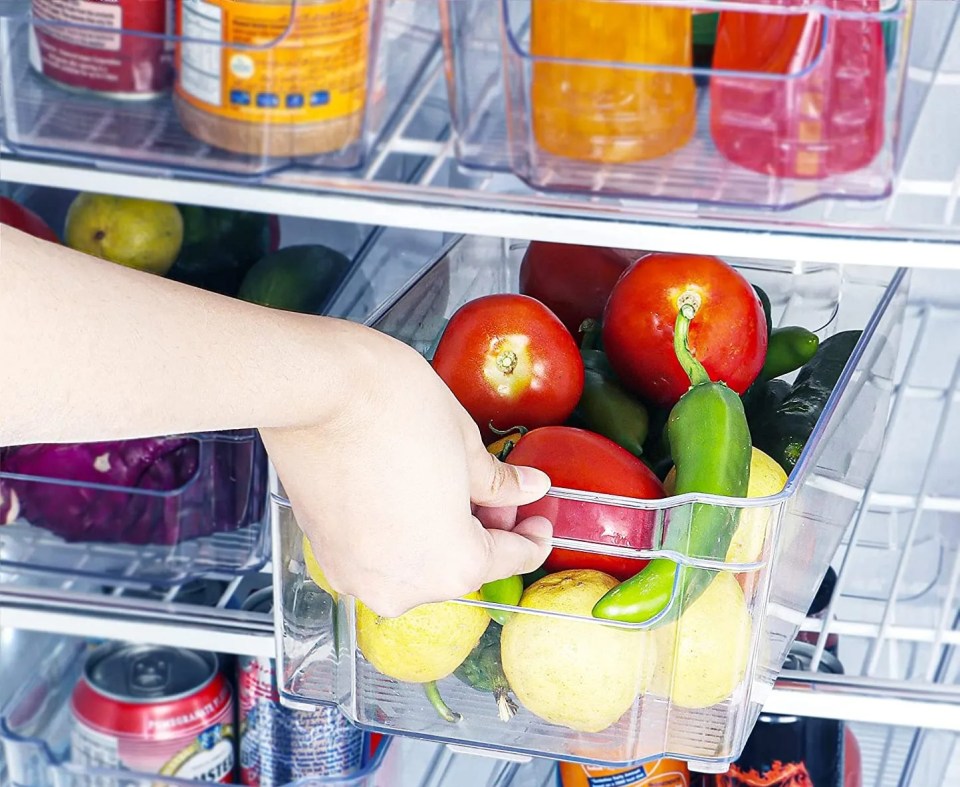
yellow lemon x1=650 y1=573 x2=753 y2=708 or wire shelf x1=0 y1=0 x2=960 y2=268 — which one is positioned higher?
wire shelf x1=0 y1=0 x2=960 y2=268

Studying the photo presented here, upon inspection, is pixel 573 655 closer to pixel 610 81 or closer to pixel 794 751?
pixel 610 81

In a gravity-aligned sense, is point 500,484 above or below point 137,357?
below

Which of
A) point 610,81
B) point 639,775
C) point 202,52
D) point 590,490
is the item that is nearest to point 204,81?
point 202,52

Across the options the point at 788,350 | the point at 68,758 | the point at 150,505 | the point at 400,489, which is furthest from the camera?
the point at 68,758

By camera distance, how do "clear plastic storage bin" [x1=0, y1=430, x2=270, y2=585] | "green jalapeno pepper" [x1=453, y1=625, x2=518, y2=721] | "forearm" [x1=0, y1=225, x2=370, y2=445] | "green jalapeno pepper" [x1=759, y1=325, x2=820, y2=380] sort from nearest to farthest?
"forearm" [x1=0, y1=225, x2=370, y2=445] < "green jalapeno pepper" [x1=453, y1=625, x2=518, y2=721] < "green jalapeno pepper" [x1=759, y1=325, x2=820, y2=380] < "clear plastic storage bin" [x1=0, y1=430, x2=270, y2=585]

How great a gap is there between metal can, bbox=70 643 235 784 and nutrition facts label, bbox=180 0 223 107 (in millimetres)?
570

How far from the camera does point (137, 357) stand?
63cm

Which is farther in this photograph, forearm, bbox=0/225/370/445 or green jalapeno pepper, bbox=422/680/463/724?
green jalapeno pepper, bbox=422/680/463/724

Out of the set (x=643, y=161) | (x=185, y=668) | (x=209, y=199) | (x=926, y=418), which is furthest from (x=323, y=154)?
(x=926, y=418)

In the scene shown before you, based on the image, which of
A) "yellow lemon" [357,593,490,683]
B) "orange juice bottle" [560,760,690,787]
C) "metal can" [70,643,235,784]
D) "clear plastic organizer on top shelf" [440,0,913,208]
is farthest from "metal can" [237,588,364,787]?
"clear plastic organizer on top shelf" [440,0,913,208]

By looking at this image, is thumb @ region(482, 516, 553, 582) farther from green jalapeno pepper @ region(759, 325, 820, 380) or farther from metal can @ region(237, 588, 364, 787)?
metal can @ region(237, 588, 364, 787)

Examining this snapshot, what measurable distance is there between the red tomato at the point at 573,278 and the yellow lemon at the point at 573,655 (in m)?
0.34

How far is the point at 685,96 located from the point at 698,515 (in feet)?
0.89

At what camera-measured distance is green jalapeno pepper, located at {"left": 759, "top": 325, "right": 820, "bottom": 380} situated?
0.98 metres
